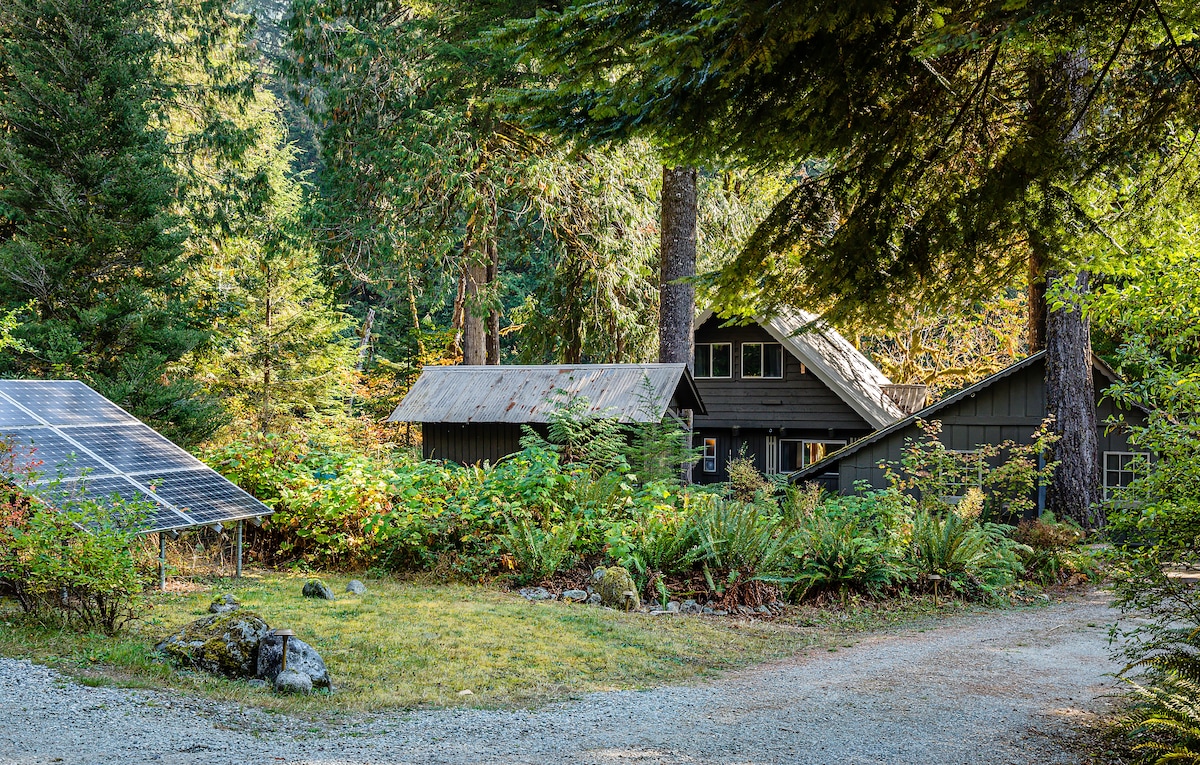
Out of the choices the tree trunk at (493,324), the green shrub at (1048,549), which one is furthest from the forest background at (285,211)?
the green shrub at (1048,549)

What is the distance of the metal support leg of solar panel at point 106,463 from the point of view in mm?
8461

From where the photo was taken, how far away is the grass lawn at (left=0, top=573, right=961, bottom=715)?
6.20 metres

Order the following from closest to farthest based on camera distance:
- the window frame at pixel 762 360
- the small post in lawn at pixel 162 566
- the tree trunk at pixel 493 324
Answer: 1. the small post in lawn at pixel 162 566
2. the tree trunk at pixel 493 324
3. the window frame at pixel 762 360

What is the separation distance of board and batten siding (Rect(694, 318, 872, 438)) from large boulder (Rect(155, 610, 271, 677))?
1697cm

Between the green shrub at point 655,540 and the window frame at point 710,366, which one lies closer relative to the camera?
the green shrub at point 655,540

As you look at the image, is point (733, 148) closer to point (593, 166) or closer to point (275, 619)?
point (275, 619)

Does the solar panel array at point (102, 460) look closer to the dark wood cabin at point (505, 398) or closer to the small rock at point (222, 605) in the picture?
the small rock at point (222, 605)

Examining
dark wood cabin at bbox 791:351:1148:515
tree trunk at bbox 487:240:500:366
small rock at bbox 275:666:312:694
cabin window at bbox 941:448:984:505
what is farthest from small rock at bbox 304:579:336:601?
tree trunk at bbox 487:240:500:366

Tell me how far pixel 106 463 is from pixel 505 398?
31.7 ft

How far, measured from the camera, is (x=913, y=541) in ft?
38.3

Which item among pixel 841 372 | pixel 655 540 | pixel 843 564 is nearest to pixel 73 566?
pixel 655 540

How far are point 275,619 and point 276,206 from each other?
17944mm

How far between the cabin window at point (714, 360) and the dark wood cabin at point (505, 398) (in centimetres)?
554

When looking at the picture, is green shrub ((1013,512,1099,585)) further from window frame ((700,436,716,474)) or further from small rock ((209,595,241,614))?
window frame ((700,436,716,474))
